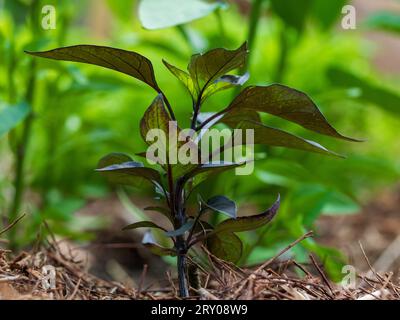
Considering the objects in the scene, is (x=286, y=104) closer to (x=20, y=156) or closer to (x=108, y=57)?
(x=108, y=57)

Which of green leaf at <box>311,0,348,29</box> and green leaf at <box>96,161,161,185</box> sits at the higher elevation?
green leaf at <box>311,0,348,29</box>

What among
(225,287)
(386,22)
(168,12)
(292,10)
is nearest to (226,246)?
(225,287)

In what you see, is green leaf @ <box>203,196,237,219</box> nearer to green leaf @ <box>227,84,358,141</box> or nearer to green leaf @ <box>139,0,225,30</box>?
green leaf @ <box>227,84,358,141</box>

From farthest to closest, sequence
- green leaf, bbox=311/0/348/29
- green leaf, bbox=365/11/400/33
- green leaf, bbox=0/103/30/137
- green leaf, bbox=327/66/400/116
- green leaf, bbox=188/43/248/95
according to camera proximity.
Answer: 1. green leaf, bbox=311/0/348/29
2. green leaf, bbox=365/11/400/33
3. green leaf, bbox=327/66/400/116
4. green leaf, bbox=0/103/30/137
5. green leaf, bbox=188/43/248/95

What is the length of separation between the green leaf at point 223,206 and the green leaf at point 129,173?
0.06 metres

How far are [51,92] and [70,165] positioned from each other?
1.85 ft

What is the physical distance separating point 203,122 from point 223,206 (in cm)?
10

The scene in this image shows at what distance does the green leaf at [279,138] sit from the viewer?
0.58 meters

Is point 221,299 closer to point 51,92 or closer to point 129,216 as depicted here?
point 51,92

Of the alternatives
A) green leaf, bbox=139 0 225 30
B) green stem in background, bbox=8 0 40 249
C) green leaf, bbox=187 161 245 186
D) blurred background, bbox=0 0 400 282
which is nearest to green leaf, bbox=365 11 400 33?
blurred background, bbox=0 0 400 282

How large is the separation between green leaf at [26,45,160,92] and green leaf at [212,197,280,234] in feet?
0.59

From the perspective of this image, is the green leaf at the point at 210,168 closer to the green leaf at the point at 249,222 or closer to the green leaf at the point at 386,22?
the green leaf at the point at 249,222

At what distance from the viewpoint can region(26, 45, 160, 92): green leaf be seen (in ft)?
1.83

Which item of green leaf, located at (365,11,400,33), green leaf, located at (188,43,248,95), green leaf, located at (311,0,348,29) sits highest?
green leaf, located at (311,0,348,29)
